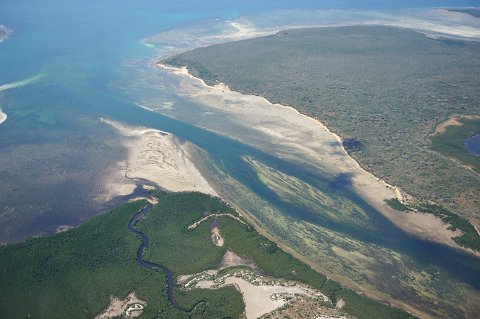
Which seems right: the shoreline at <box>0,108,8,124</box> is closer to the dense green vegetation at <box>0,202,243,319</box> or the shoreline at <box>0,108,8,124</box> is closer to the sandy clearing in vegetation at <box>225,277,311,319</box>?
the dense green vegetation at <box>0,202,243,319</box>

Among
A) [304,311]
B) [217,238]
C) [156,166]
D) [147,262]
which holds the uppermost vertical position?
[156,166]

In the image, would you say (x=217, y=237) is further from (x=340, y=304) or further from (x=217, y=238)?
(x=340, y=304)

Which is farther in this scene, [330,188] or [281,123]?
[281,123]

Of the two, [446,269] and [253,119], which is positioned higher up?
[253,119]

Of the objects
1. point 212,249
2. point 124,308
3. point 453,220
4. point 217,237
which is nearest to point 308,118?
point 453,220

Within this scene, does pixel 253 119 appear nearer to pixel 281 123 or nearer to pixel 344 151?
pixel 281 123

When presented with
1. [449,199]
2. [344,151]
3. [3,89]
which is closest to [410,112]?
[344,151]
